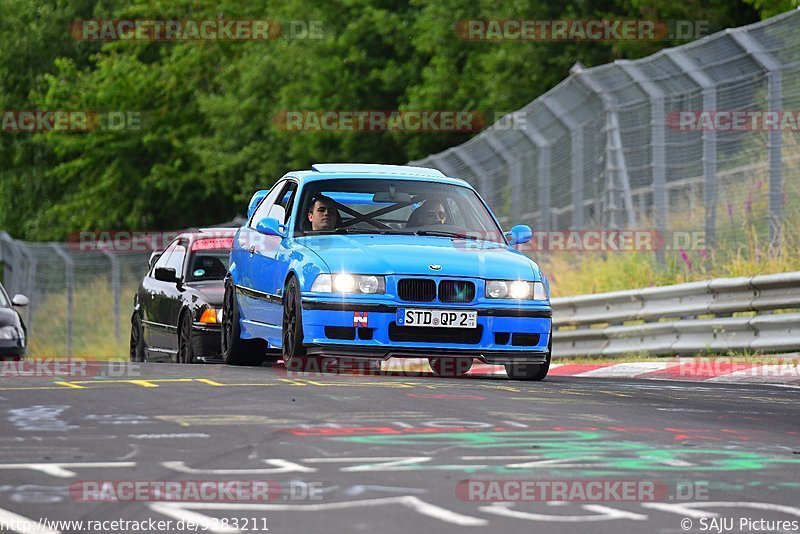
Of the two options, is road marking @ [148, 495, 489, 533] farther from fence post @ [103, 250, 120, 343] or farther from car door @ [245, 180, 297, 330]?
fence post @ [103, 250, 120, 343]

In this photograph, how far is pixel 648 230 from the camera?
19.9 meters

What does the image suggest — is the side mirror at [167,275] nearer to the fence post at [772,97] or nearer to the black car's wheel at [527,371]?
the black car's wheel at [527,371]

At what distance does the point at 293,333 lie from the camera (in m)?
13.1

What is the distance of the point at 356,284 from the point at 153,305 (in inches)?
268

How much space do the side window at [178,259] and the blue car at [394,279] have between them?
381cm

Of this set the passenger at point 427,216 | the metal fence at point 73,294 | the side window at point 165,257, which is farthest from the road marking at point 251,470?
the metal fence at point 73,294

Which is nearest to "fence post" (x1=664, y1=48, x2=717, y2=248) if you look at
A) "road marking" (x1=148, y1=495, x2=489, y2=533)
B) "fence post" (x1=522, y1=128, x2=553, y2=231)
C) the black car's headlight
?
"fence post" (x1=522, y1=128, x2=553, y2=231)

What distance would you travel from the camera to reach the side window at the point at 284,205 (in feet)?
47.3

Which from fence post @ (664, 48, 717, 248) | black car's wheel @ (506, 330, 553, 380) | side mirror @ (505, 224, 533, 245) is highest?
fence post @ (664, 48, 717, 248)

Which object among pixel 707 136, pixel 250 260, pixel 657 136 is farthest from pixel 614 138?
pixel 250 260

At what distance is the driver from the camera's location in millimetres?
13992

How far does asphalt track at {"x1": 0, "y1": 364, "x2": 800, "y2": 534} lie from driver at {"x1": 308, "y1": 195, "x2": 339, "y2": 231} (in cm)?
217

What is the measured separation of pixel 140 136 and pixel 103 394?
4404 centimetres

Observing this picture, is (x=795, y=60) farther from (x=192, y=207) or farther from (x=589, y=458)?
(x=192, y=207)
